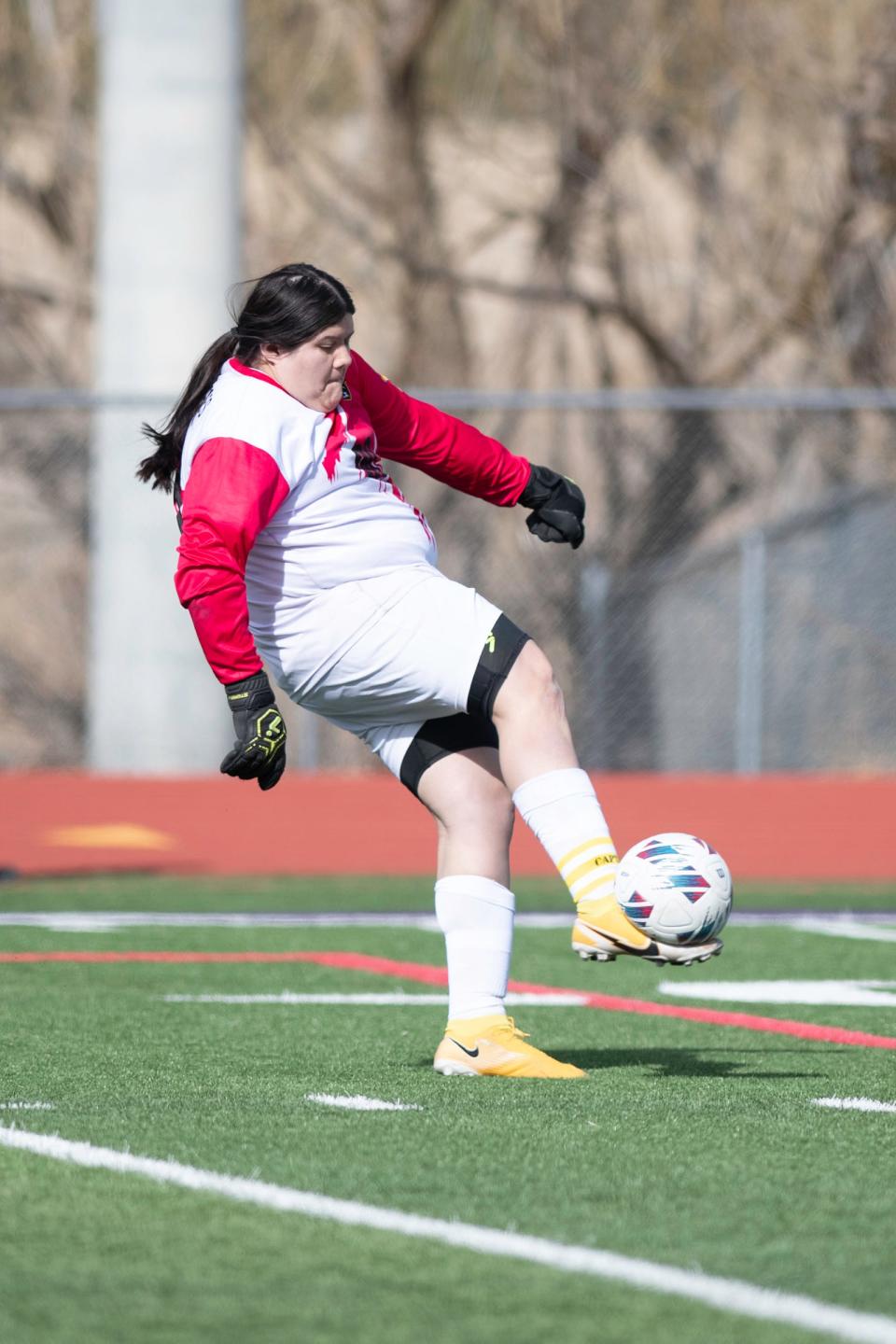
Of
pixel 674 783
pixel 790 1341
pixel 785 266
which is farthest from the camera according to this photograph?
pixel 785 266

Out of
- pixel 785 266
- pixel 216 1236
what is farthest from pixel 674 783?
pixel 216 1236

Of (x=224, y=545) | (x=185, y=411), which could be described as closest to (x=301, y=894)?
(x=185, y=411)

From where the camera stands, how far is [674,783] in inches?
526

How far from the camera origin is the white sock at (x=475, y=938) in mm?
5590

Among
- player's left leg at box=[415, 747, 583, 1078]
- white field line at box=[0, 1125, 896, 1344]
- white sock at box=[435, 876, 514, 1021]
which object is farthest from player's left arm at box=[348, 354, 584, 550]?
white field line at box=[0, 1125, 896, 1344]

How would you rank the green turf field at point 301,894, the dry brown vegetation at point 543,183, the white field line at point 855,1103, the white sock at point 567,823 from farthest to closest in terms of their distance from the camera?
the dry brown vegetation at point 543,183, the green turf field at point 301,894, the white sock at point 567,823, the white field line at point 855,1103

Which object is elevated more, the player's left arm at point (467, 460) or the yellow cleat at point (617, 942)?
the player's left arm at point (467, 460)

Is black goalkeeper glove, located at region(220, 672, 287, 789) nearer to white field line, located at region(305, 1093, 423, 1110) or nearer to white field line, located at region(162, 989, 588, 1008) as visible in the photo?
white field line, located at region(305, 1093, 423, 1110)

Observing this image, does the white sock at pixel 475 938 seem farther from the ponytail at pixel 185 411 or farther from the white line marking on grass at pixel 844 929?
the white line marking on grass at pixel 844 929

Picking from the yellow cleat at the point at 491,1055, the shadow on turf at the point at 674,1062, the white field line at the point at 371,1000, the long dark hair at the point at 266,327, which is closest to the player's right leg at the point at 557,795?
the yellow cleat at the point at 491,1055

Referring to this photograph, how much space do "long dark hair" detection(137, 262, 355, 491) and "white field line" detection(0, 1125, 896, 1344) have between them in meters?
1.78

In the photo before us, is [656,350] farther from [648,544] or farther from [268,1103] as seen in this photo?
[268,1103]

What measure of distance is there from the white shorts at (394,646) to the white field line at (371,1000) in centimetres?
175

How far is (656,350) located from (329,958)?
11.5m
